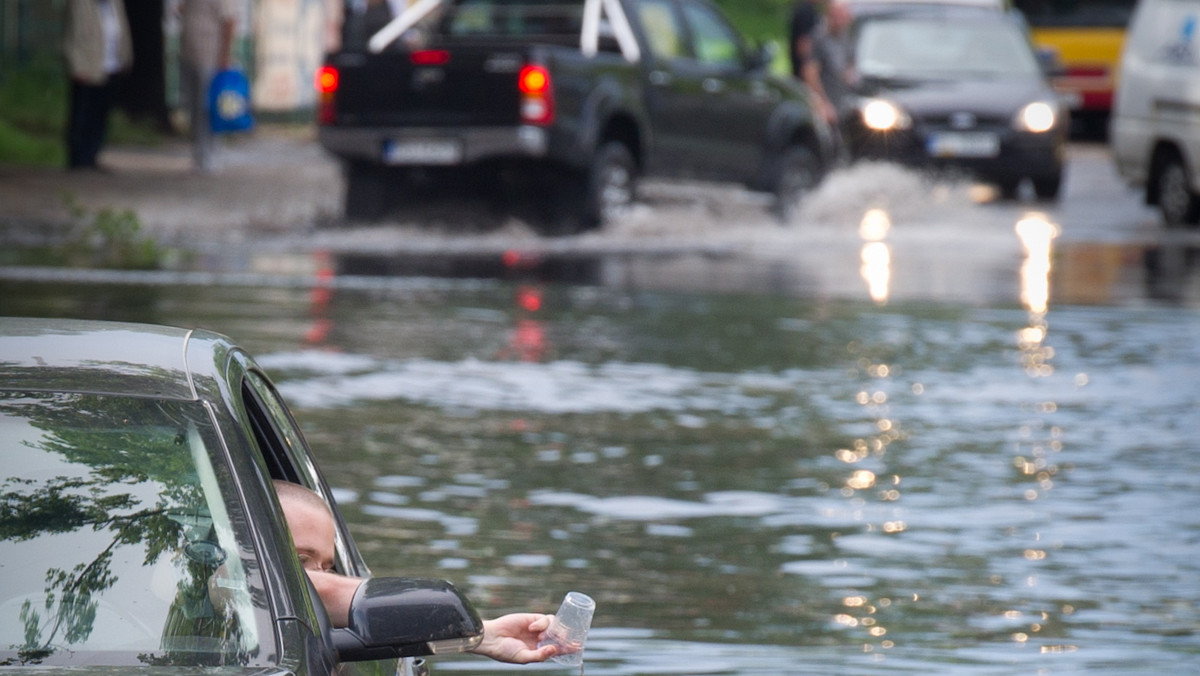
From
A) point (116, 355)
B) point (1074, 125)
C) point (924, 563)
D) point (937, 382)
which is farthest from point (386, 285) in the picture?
point (1074, 125)

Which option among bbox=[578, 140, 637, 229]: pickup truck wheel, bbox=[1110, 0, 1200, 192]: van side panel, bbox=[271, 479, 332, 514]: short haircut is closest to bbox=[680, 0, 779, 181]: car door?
bbox=[578, 140, 637, 229]: pickup truck wheel

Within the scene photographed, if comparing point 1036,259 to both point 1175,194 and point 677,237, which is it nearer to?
point 677,237

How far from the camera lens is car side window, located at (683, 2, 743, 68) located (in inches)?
810

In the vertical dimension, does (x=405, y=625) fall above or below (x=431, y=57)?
below

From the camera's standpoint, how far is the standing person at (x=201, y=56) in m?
24.2

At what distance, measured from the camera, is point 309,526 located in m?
3.84

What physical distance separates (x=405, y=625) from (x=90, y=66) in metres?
19.6

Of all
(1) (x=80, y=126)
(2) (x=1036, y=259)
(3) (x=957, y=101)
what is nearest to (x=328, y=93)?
(1) (x=80, y=126)

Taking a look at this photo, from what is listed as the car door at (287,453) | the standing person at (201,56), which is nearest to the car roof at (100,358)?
the car door at (287,453)

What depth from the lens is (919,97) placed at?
24.2 metres

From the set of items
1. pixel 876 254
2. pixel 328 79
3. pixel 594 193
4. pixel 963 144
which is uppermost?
pixel 328 79

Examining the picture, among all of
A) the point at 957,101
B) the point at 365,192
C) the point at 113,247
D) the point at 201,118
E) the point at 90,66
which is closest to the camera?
the point at 113,247

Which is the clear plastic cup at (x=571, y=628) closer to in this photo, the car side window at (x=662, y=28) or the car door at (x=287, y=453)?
the car door at (x=287, y=453)

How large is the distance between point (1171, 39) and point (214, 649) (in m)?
20.1
